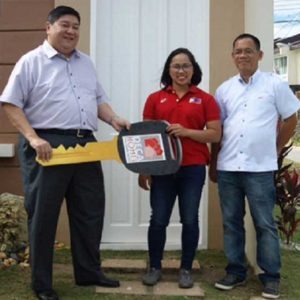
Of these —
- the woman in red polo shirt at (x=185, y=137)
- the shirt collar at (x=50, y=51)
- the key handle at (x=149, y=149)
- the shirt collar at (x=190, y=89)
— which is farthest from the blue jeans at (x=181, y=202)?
the shirt collar at (x=50, y=51)

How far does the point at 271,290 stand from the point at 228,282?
1.09ft

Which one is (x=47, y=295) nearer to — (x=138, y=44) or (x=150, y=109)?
(x=150, y=109)

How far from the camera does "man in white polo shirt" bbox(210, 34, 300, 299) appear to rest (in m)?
3.64

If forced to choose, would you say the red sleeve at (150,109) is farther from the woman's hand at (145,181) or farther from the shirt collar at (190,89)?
the woman's hand at (145,181)

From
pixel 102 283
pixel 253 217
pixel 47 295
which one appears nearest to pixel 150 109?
pixel 253 217

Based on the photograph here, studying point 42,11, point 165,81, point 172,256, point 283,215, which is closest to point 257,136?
point 165,81

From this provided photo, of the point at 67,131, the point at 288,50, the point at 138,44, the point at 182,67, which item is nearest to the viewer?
A: the point at 67,131

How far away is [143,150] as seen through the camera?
3.58 metres

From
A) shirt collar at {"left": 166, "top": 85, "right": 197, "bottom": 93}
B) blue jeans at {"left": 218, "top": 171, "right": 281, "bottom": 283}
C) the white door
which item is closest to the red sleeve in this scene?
shirt collar at {"left": 166, "top": 85, "right": 197, "bottom": 93}

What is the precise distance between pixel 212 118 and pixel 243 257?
1.05 metres

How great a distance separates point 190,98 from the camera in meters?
3.74

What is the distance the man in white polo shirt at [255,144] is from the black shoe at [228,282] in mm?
196

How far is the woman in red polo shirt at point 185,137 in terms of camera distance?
371cm

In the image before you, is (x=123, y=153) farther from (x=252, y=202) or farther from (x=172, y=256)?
(x=172, y=256)
